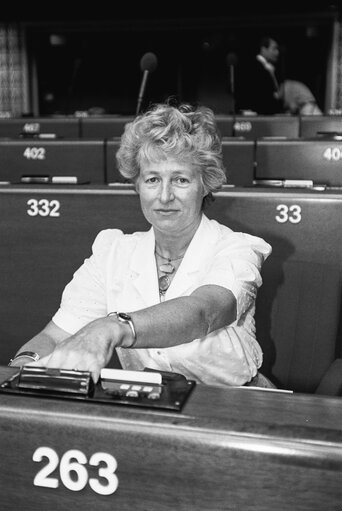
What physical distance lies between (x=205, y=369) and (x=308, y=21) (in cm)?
809

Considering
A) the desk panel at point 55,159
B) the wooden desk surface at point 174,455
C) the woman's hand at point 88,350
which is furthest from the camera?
the desk panel at point 55,159

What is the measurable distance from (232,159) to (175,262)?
154cm

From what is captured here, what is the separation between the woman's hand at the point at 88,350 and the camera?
79 centimetres

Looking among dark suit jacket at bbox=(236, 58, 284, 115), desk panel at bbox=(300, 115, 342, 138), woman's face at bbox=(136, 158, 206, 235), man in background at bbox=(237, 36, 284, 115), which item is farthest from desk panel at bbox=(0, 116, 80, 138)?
dark suit jacket at bbox=(236, 58, 284, 115)

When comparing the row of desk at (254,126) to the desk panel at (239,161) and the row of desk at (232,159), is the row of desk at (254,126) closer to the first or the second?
the row of desk at (232,159)

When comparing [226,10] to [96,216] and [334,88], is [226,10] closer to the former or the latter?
[334,88]

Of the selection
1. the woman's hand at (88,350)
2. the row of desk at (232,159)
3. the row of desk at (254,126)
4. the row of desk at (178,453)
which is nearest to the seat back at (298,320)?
the woman's hand at (88,350)

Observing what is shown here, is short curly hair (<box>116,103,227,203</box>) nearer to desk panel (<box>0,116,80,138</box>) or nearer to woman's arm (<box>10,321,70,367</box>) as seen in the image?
woman's arm (<box>10,321,70,367</box>)

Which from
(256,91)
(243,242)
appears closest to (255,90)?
(256,91)

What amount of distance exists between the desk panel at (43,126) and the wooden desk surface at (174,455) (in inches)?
158

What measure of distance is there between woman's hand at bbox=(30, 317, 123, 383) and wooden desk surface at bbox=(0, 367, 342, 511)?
167 millimetres

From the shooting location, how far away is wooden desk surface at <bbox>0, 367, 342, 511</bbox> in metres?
0.52

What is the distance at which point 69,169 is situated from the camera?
122 inches

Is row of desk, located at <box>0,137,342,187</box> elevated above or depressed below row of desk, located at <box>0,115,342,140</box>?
below
